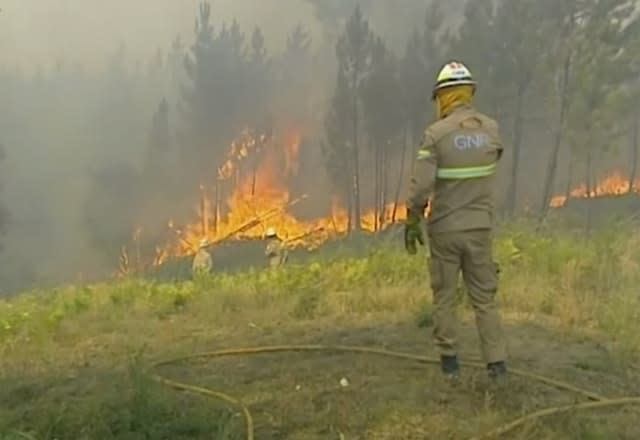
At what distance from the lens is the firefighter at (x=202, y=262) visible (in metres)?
10.1

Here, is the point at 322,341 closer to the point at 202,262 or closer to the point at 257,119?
the point at 202,262

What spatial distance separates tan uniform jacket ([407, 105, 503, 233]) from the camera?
4.13 meters

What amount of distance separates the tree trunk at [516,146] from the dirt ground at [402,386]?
17.1 m

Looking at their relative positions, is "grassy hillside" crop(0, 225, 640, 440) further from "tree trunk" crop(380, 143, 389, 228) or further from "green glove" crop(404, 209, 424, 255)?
"tree trunk" crop(380, 143, 389, 228)

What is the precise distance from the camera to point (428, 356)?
17.0ft

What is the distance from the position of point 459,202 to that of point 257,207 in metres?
20.2

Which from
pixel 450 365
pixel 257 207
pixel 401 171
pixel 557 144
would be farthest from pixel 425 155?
pixel 401 171

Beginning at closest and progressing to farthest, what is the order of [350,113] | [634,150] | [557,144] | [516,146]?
[557,144] → [516,146] → [634,150] → [350,113]

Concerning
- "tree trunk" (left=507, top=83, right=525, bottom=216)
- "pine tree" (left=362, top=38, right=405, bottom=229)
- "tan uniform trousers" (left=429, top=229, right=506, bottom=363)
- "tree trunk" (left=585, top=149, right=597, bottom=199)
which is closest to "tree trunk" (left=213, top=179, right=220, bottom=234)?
"pine tree" (left=362, top=38, right=405, bottom=229)

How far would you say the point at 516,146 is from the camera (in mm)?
22922

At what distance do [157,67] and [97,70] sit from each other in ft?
6.68

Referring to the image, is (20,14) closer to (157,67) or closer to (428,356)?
(157,67)

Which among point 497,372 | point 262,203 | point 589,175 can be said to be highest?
point 589,175

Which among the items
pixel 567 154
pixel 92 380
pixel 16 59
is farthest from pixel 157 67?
pixel 92 380
